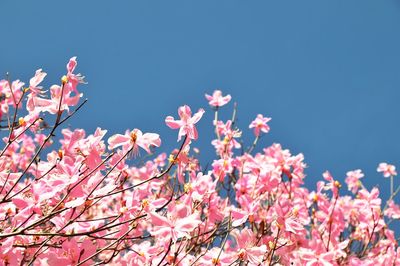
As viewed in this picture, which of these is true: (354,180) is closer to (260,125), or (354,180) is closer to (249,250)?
(260,125)

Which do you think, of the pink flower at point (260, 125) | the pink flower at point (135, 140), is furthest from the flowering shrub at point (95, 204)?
the pink flower at point (260, 125)

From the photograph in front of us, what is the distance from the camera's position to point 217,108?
4.39 m

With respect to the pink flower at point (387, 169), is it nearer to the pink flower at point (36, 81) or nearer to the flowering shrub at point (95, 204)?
the flowering shrub at point (95, 204)

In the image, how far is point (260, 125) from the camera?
4449 millimetres

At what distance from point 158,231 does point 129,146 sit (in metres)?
0.46

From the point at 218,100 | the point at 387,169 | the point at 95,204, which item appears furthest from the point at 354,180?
the point at 95,204

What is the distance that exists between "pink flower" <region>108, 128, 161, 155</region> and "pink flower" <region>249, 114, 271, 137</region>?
2.48m

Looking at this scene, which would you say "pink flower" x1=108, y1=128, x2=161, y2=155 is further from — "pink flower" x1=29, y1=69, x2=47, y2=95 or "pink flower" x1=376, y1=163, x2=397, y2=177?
"pink flower" x1=376, y1=163, x2=397, y2=177

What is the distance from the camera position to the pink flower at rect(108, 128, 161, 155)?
2.11 metres

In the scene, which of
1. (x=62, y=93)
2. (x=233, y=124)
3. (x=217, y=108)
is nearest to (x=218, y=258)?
(x=62, y=93)

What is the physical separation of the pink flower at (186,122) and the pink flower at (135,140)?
144mm

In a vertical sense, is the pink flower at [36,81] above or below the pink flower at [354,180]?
below

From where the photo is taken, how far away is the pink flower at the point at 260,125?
444 cm

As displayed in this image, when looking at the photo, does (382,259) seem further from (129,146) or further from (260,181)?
(129,146)
